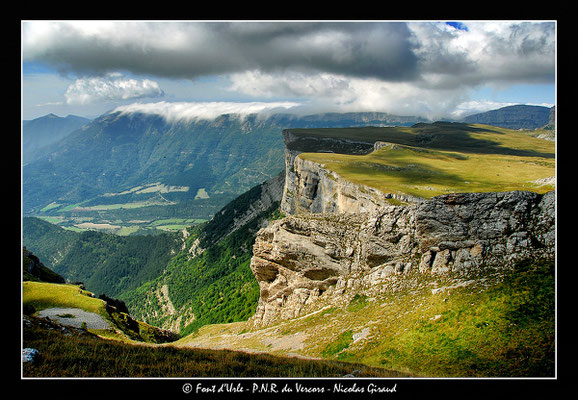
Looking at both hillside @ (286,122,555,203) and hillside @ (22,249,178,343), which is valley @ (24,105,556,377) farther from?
hillside @ (22,249,178,343)

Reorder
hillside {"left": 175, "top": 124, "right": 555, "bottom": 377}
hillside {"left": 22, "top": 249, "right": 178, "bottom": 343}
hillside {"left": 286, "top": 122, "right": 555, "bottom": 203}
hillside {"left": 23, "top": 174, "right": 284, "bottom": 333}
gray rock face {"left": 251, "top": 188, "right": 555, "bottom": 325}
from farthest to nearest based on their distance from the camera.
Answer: hillside {"left": 23, "top": 174, "right": 284, "bottom": 333} → hillside {"left": 286, "top": 122, "right": 555, "bottom": 203} → hillside {"left": 22, "top": 249, "right": 178, "bottom": 343} → gray rock face {"left": 251, "top": 188, "right": 555, "bottom": 325} → hillside {"left": 175, "top": 124, "right": 555, "bottom": 377}

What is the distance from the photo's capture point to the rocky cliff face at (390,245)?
16.1 meters

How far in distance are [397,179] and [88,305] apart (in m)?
40.6

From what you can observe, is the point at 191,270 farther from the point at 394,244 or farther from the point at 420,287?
the point at 420,287

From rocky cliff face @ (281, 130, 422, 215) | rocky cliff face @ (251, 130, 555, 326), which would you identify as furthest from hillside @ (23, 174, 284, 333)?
rocky cliff face @ (251, 130, 555, 326)

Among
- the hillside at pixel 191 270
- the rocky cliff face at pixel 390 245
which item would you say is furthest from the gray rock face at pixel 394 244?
the hillside at pixel 191 270

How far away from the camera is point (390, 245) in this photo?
2108 cm

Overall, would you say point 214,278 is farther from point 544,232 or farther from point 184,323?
point 544,232

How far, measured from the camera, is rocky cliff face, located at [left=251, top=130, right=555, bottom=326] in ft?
52.7

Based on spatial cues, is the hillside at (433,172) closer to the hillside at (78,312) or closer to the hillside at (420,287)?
the hillside at (420,287)

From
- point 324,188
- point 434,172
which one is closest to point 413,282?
point 324,188
